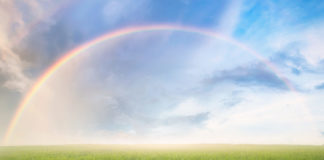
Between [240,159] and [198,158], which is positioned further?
[198,158]

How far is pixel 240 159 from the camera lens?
56.7 ft

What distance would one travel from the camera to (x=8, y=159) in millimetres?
20312

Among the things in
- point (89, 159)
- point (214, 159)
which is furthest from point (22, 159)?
point (214, 159)

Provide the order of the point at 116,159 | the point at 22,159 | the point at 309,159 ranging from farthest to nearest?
the point at 22,159
the point at 116,159
the point at 309,159

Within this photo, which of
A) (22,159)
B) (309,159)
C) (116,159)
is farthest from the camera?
(22,159)

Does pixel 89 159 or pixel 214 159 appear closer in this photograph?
pixel 214 159

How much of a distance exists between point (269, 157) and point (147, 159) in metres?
11.4

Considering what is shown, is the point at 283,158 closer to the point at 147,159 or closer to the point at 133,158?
the point at 147,159

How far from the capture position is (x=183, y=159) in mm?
17750

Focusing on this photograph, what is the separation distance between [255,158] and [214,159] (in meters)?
4.14

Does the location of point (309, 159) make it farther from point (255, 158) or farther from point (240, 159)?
point (240, 159)

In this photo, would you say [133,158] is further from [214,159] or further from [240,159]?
[240,159]

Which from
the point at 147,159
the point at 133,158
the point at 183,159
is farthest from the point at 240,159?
the point at 133,158

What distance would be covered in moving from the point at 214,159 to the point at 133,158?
7.70 meters
